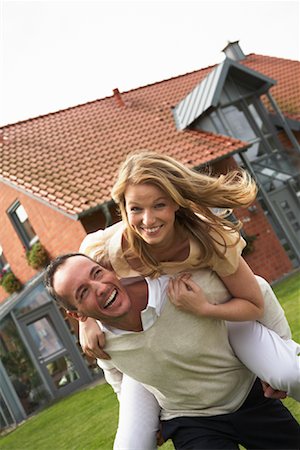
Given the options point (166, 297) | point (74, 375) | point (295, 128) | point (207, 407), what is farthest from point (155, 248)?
point (295, 128)

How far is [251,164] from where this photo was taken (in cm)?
1950

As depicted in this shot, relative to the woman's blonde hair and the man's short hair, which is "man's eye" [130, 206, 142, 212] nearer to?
the woman's blonde hair

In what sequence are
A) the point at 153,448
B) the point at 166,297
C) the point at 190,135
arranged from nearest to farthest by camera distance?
the point at 166,297 < the point at 153,448 < the point at 190,135

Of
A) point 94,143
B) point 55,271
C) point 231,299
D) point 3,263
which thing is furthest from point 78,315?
point 3,263

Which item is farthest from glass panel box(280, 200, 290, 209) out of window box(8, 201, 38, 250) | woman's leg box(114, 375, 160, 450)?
woman's leg box(114, 375, 160, 450)

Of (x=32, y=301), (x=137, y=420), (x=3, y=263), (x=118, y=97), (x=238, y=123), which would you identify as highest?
(x=118, y=97)

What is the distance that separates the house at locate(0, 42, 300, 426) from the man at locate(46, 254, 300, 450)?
11.4 meters

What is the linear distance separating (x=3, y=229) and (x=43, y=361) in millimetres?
4760

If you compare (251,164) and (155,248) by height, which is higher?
(251,164)

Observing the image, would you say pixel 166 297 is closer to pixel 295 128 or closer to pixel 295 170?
pixel 295 170

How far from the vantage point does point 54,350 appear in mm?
16703

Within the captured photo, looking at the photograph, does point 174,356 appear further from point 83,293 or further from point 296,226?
point 296,226

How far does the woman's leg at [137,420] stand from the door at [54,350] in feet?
43.2

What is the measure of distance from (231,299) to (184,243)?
0.38 m
